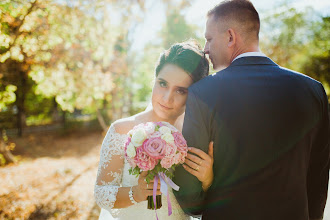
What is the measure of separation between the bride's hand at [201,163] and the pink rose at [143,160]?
0.29m

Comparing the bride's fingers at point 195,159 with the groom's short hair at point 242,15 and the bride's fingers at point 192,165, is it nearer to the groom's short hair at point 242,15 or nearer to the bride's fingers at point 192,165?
the bride's fingers at point 192,165

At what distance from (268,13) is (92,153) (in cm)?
2211

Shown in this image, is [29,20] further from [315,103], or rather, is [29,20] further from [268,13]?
[268,13]

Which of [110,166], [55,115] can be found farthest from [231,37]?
[55,115]

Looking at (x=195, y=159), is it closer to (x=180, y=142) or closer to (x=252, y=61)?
(x=180, y=142)

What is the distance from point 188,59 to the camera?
2.50m

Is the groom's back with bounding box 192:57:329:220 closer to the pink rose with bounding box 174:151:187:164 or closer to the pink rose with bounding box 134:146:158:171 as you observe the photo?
the pink rose with bounding box 174:151:187:164

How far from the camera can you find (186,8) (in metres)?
9.28

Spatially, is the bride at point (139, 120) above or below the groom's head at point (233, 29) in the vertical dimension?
below

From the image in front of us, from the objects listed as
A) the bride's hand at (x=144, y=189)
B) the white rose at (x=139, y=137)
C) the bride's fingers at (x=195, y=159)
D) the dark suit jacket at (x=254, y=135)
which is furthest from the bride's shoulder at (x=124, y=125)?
the bride's fingers at (x=195, y=159)

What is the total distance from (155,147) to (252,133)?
2.39 feet

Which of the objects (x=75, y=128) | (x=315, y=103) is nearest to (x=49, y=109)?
(x=75, y=128)

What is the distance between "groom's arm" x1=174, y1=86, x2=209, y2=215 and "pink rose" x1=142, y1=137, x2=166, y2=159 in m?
0.25

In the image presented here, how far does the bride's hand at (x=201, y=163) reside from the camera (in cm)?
178
